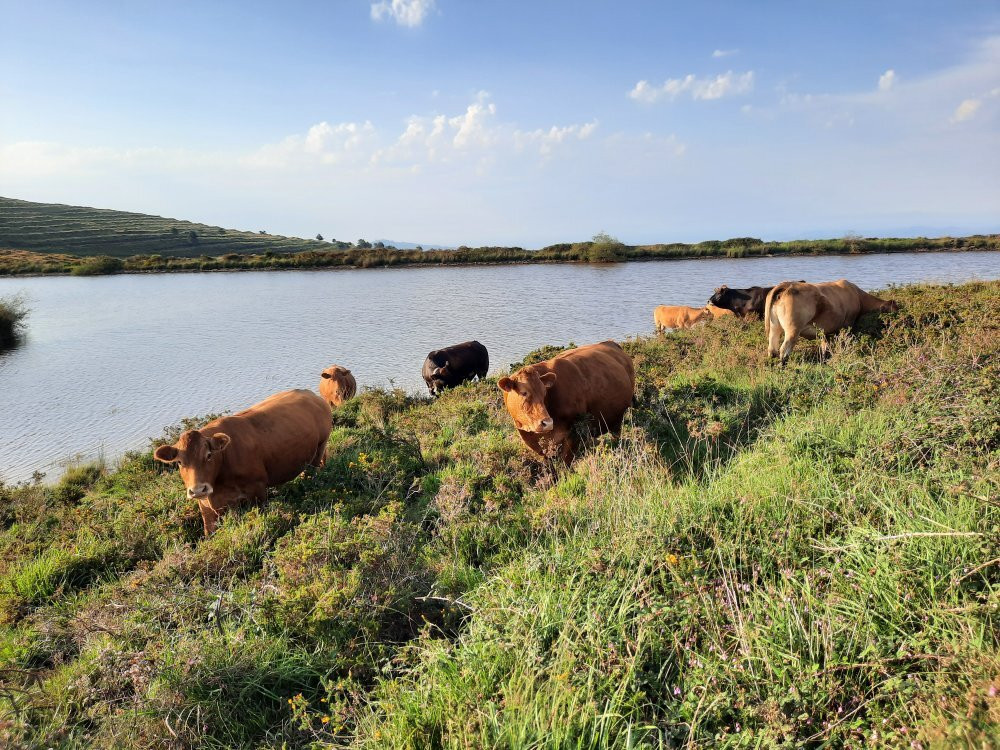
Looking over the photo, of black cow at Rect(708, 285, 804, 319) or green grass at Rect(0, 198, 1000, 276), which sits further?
green grass at Rect(0, 198, 1000, 276)

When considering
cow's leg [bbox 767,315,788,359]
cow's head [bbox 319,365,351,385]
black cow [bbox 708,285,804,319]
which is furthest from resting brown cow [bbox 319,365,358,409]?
black cow [bbox 708,285,804,319]

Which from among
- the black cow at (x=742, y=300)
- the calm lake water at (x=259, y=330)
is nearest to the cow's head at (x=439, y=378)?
the calm lake water at (x=259, y=330)

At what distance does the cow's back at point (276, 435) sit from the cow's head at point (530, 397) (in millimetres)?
2969

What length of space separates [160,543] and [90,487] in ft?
13.3

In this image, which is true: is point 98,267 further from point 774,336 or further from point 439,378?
point 774,336

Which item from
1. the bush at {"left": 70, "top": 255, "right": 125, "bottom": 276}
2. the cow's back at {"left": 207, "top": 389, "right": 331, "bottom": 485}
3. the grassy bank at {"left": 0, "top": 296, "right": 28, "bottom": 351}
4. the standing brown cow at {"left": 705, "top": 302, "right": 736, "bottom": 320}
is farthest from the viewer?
the bush at {"left": 70, "top": 255, "right": 125, "bottom": 276}

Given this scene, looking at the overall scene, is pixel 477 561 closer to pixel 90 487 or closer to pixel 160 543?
pixel 160 543

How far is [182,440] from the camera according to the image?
551 centimetres

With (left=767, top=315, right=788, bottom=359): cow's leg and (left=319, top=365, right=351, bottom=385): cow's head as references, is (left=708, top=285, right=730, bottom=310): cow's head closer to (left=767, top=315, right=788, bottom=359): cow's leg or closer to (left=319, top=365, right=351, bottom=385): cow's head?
(left=767, top=315, right=788, bottom=359): cow's leg

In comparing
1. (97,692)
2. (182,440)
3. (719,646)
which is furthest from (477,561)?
(182,440)

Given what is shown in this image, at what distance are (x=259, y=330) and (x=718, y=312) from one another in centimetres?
1807

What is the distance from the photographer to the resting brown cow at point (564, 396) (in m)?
5.82

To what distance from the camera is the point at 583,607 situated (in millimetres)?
2682

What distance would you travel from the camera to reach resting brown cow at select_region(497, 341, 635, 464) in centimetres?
582
